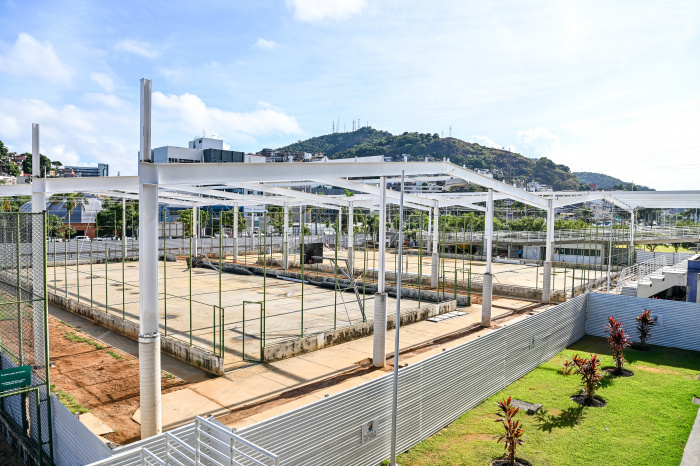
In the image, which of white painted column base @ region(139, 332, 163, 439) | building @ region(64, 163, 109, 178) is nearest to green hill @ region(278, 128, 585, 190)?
building @ region(64, 163, 109, 178)

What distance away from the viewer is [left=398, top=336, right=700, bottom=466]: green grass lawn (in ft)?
32.9

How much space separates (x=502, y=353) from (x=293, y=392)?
606 centimetres

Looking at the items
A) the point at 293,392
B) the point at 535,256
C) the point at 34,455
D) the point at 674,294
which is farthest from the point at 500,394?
the point at 535,256

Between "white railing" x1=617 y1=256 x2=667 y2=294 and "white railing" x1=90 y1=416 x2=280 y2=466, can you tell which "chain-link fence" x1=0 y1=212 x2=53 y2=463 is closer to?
"white railing" x1=90 y1=416 x2=280 y2=466

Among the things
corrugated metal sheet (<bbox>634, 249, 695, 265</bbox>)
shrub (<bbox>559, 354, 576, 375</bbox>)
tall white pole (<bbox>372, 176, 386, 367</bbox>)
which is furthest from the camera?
corrugated metal sheet (<bbox>634, 249, 695, 265</bbox>)

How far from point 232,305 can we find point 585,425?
14012 millimetres

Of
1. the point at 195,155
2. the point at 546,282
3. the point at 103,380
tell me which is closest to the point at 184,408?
the point at 103,380

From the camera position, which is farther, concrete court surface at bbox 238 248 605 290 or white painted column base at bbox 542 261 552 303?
concrete court surface at bbox 238 248 605 290

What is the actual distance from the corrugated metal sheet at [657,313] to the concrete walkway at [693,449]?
8358 millimetres

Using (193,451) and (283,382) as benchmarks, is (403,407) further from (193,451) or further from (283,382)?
(193,451)

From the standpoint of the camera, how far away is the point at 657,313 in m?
19.1

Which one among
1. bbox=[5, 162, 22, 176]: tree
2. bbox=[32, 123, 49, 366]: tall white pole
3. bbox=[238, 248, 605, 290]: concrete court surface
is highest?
bbox=[5, 162, 22, 176]: tree

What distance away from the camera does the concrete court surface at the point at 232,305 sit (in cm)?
1736

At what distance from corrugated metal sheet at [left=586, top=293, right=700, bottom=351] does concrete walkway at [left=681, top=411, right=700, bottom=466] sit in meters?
8.36
